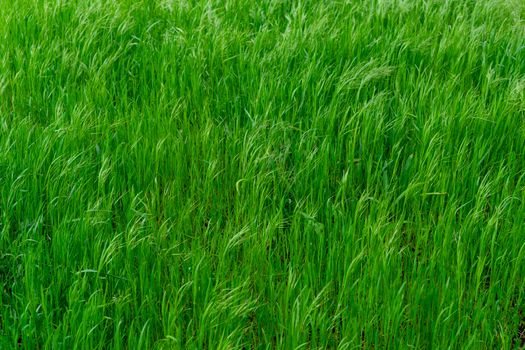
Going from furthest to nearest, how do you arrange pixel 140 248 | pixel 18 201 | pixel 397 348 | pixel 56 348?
pixel 18 201, pixel 140 248, pixel 397 348, pixel 56 348

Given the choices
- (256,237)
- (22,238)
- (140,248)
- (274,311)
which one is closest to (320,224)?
(256,237)

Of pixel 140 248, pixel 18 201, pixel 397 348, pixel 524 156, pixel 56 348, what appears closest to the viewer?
pixel 56 348

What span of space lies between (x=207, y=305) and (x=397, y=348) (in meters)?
0.54

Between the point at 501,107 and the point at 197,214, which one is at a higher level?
the point at 501,107

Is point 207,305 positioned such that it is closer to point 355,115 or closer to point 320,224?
point 320,224

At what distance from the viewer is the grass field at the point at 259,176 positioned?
7.78ft

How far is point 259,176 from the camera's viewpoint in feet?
9.62

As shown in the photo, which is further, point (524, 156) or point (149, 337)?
point (524, 156)

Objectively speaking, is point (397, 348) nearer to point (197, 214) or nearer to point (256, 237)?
point (256, 237)

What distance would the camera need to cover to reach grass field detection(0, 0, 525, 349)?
2371mm

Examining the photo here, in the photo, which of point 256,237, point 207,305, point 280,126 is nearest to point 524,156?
point 280,126

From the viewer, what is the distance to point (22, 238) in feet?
8.53

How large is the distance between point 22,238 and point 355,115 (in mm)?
1365

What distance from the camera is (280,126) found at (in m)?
3.23
